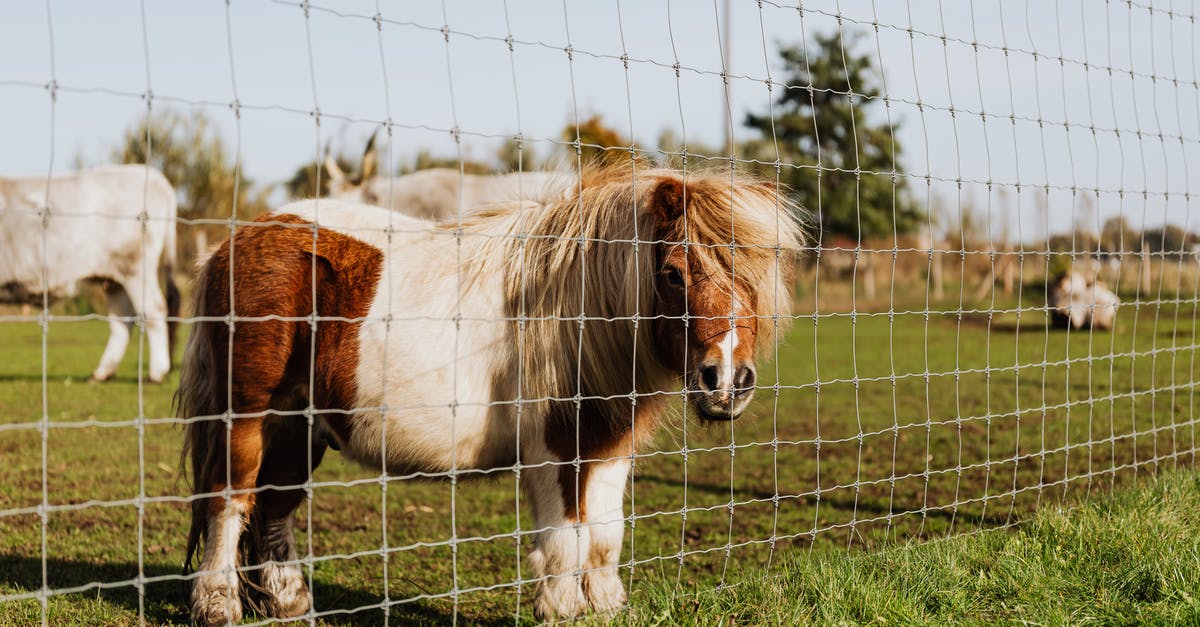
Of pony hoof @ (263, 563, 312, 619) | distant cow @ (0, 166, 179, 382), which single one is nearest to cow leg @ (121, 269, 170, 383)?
distant cow @ (0, 166, 179, 382)

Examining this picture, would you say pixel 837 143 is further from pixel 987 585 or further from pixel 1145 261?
pixel 987 585

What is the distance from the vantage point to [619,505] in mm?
3527

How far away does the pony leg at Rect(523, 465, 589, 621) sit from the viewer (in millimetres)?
3322

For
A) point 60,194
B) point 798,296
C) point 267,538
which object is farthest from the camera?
point 798,296

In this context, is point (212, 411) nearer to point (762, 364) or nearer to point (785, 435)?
point (762, 364)

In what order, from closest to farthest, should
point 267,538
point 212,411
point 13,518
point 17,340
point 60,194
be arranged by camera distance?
point 212,411, point 267,538, point 13,518, point 60,194, point 17,340

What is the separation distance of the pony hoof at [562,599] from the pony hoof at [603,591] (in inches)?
2.4

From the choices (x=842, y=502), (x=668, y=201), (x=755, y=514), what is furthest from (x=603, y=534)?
(x=842, y=502)

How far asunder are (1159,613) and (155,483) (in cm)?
612

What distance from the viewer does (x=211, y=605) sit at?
137 inches

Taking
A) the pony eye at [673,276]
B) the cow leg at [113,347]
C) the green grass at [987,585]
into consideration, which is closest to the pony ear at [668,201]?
the pony eye at [673,276]

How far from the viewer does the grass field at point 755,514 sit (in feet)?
10.9

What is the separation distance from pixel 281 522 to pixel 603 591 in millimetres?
1569

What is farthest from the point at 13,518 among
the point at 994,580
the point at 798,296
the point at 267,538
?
the point at 798,296
